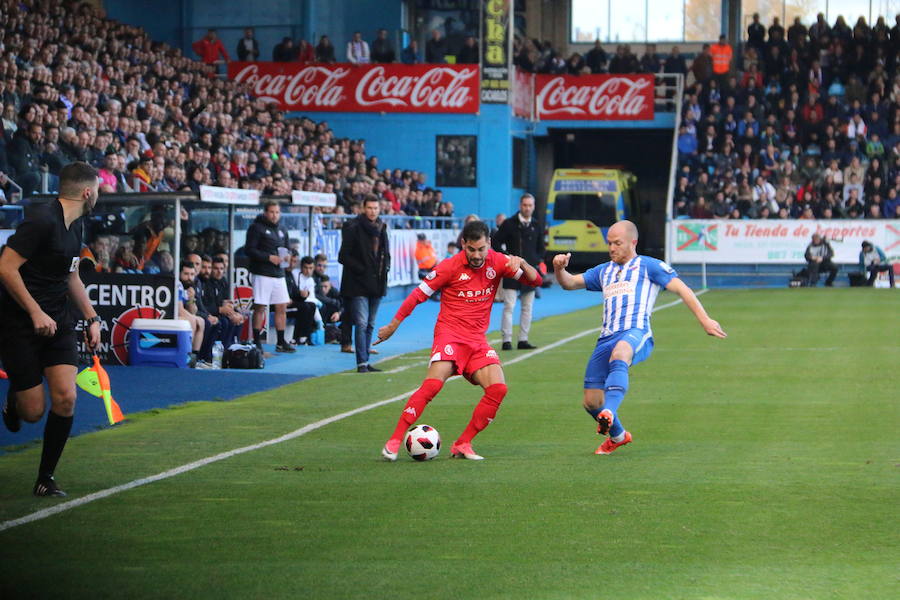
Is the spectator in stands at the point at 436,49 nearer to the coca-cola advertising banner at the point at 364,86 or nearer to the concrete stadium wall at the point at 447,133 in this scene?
the coca-cola advertising banner at the point at 364,86

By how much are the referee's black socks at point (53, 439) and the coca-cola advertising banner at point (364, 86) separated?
3523 cm

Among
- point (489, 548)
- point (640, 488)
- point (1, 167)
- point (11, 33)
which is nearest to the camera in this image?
point (489, 548)

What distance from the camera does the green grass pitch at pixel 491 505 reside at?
674 cm

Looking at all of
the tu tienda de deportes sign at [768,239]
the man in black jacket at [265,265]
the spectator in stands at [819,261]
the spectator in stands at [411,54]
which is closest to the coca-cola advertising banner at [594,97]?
the spectator in stands at [411,54]

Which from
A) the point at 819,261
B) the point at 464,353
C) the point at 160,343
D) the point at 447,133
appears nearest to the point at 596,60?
the point at 447,133

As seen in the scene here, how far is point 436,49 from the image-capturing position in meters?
45.3

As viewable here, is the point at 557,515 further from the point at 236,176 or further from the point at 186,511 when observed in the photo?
the point at 236,176

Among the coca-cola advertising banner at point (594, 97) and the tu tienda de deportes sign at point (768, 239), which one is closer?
the tu tienda de deportes sign at point (768, 239)

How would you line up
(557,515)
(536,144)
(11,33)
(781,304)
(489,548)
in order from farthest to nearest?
(536,144) < (781,304) < (11,33) < (557,515) < (489,548)

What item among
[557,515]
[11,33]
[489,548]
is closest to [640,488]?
[557,515]

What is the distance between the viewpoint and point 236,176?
29.8 metres

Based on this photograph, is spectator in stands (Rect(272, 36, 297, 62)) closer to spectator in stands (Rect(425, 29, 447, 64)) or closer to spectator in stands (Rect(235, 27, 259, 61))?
spectator in stands (Rect(235, 27, 259, 61))

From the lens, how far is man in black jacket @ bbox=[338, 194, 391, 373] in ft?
59.0

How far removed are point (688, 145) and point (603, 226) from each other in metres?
4.55
